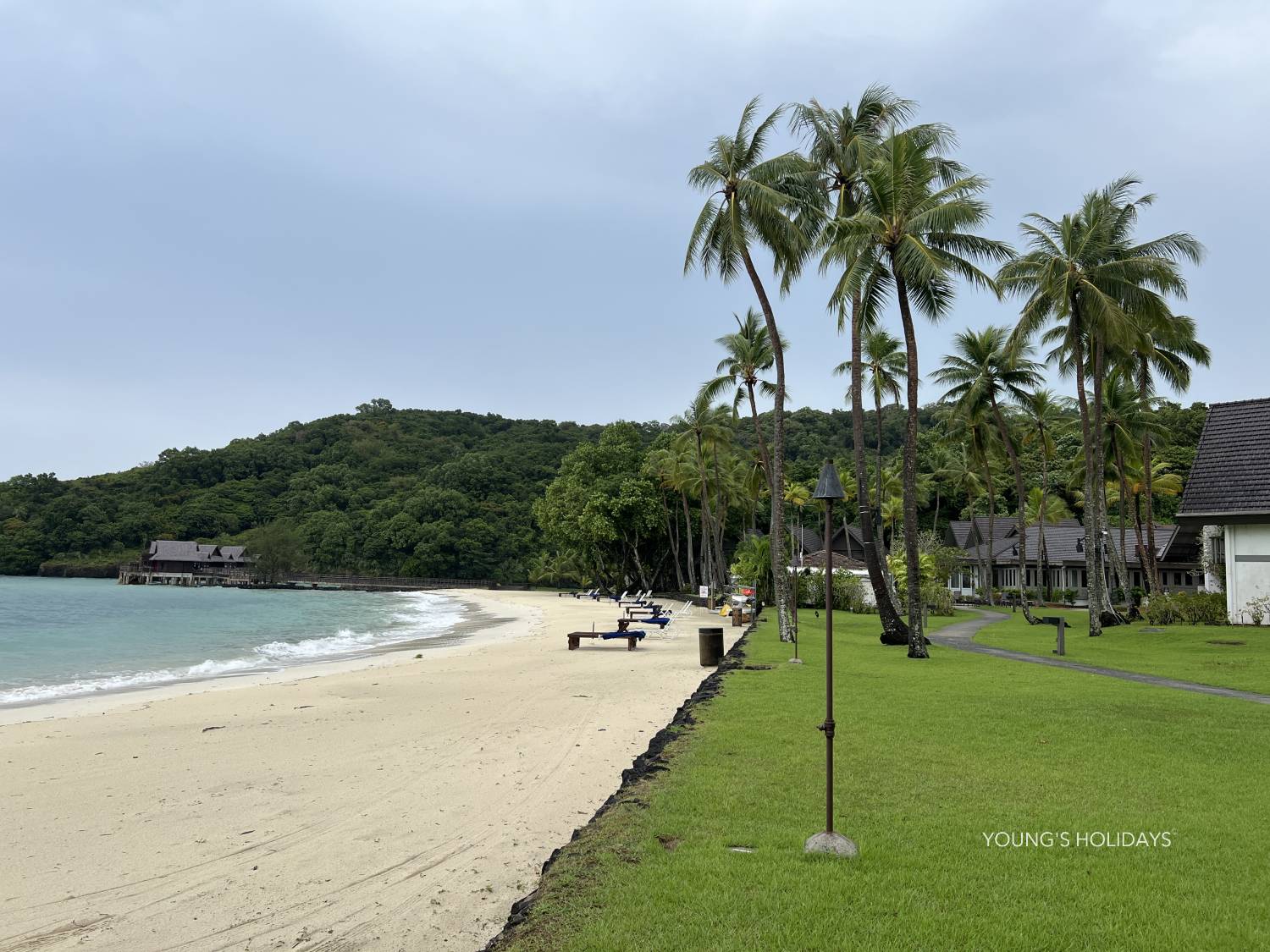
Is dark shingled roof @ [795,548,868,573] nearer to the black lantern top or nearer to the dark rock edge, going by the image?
the dark rock edge

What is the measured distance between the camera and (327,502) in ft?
305

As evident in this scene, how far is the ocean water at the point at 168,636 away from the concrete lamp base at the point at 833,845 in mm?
14652

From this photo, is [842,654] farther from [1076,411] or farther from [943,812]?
[1076,411]

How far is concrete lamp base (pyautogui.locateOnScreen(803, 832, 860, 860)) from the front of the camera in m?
4.40

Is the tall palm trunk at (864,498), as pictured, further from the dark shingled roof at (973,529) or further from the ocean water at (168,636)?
the dark shingled roof at (973,529)

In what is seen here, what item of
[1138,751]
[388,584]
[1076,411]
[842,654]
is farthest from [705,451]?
[388,584]

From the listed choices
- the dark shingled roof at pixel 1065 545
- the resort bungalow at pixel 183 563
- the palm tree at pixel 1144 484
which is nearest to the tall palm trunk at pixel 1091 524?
the palm tree at pixel 1144 484

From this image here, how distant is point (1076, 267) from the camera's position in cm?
2142

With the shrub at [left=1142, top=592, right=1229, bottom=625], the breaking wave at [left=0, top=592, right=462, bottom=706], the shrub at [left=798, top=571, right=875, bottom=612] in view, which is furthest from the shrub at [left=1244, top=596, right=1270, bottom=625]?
the breaking wave at [left=0, top=592, right=462, bottom=706]

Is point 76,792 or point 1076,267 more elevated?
point 1076,267

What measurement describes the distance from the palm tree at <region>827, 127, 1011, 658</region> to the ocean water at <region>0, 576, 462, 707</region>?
581 inches

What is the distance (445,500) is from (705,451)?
45669 millimetres

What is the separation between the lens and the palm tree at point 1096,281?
2091cm

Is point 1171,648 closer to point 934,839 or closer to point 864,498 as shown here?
point 864,498
